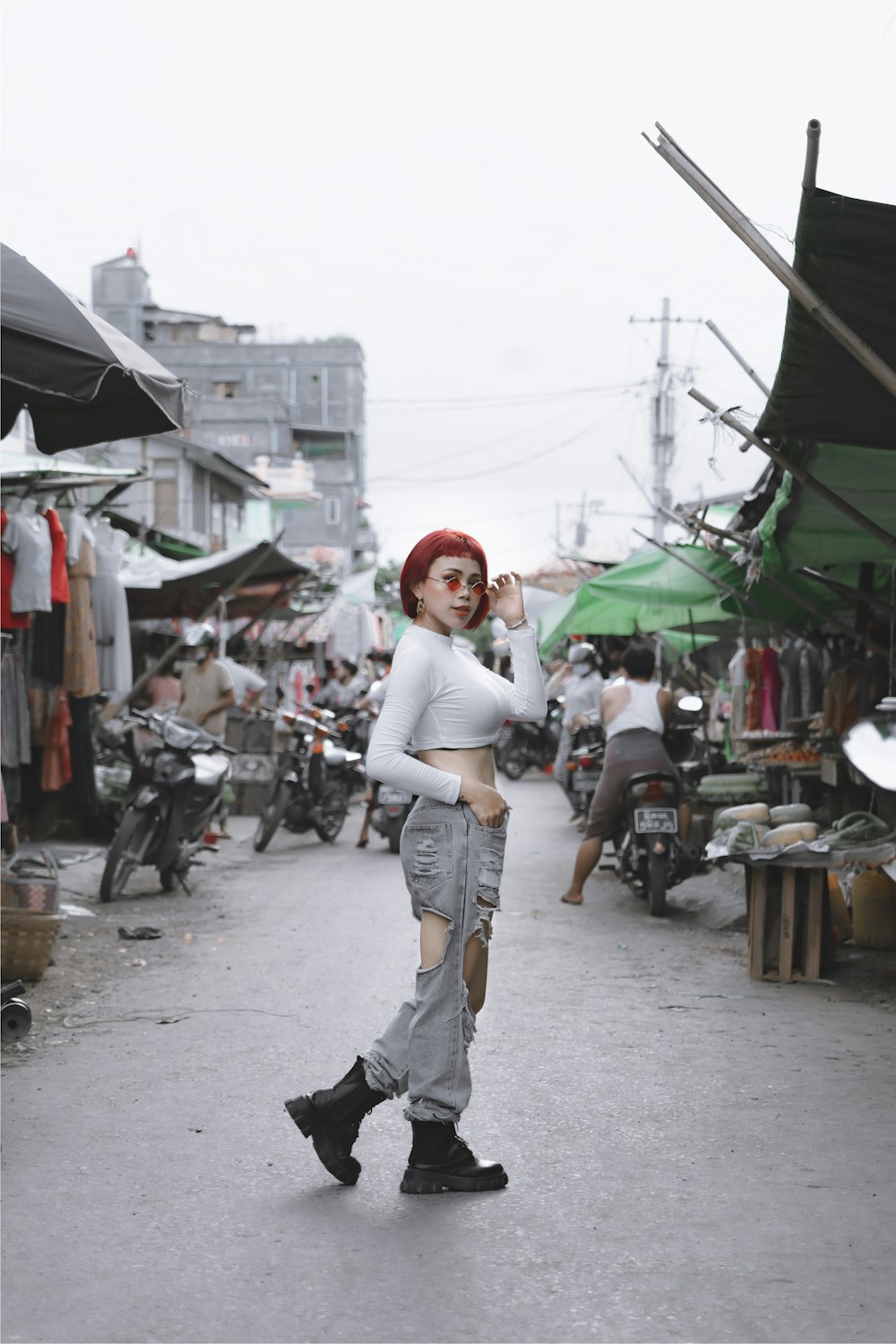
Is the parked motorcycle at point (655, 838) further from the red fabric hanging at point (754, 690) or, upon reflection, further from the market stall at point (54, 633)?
the market stall at point (54, 633)

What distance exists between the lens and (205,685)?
14281 mm

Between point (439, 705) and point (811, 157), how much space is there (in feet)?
6.39

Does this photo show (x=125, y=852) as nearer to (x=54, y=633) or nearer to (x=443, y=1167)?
(x=54, y=633)

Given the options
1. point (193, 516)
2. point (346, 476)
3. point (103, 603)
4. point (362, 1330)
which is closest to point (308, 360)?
point (346, 476)

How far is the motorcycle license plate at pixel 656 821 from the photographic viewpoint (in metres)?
10.2

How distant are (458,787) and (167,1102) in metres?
1.87

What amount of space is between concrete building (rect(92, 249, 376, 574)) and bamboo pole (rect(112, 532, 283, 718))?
3518cm

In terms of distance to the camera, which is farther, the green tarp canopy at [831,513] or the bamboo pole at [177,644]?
the bamboo pole at [177,644]

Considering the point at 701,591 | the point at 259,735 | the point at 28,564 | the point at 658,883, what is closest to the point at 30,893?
the point at 28,564

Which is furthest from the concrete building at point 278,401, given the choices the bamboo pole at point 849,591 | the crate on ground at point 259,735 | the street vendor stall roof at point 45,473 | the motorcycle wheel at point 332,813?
the bamboo pole at point 849,591

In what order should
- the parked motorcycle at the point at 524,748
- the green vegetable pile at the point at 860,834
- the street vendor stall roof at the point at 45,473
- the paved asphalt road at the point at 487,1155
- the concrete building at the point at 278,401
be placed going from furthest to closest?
1. the concrete building at the point at 278,401
2. the parked motorcycle at the point at 524,748
3. the street vendor stall roof at the point at 45,473
4. the green vegetable pile at the point at 860,834
5. the paved asphalt road at the point at 487,1155

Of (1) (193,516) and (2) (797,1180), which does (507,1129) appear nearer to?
(2) (797,1180)

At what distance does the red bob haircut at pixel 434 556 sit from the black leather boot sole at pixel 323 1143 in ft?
5.09

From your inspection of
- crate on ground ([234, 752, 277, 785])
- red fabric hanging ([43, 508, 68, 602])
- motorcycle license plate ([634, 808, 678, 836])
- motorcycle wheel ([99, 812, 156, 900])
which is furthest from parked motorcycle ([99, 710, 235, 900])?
crate on ground ([234, 752, 277, 785])
